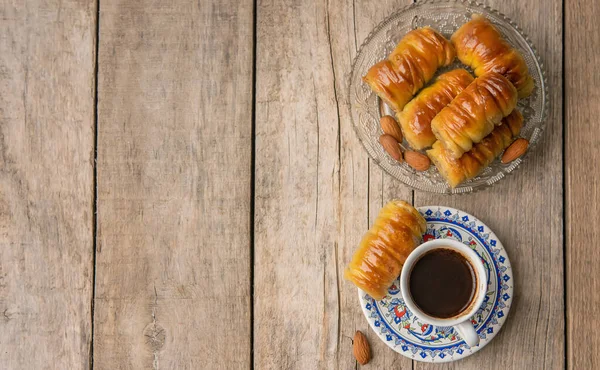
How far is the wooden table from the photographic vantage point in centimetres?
132

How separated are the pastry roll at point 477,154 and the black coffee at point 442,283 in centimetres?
15

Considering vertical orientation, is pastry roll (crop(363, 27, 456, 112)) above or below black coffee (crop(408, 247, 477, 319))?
above

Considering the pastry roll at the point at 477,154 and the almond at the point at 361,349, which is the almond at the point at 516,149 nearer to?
the pastry roll at the point at 477,154

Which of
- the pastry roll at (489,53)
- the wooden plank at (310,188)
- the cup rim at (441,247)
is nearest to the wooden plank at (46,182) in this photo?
the wooden plank at (310,188)

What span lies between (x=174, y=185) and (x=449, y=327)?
642 mm

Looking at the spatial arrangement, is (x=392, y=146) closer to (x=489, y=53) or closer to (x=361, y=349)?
(x=489, y=53)

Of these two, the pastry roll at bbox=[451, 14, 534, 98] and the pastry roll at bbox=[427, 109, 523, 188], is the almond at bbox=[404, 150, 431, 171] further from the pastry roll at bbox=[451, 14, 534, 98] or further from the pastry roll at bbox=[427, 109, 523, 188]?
the pastry roll at bbox=[451, 14, 534, 98]

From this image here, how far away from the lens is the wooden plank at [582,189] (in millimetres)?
1311

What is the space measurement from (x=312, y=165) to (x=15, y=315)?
72 cm

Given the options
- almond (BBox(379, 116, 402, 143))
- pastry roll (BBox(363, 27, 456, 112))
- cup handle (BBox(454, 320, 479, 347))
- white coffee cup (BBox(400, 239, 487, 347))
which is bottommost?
cup handle (BBox(454, 320, 479, 347))

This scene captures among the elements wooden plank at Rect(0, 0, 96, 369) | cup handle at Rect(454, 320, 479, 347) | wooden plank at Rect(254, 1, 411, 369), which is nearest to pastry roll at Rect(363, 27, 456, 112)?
wooden plank at Rect(254, 1, 411, 369)

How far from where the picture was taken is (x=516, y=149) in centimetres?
124

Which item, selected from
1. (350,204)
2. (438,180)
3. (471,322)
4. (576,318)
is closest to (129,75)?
(350,204)

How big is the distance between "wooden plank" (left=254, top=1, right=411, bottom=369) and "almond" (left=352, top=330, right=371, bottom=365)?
2 centimetres
